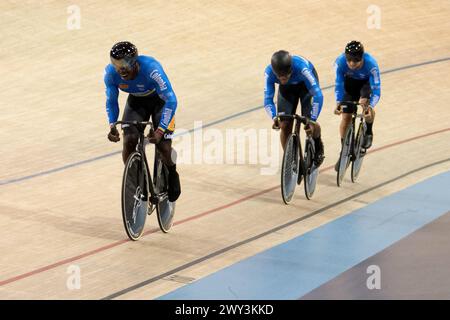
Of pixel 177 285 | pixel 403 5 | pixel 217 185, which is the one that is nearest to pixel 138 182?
pixel 177 285

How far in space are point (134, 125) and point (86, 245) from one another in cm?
77

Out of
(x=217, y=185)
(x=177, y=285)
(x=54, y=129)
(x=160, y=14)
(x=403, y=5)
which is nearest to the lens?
(x=177, y=285)

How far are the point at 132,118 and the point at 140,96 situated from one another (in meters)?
0.16

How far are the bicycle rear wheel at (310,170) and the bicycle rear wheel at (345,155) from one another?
0.36m

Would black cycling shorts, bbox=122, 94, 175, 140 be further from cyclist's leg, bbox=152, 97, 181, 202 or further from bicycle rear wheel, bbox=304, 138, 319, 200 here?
bicycle rear wheel, bbox=304, 138, 319, 200

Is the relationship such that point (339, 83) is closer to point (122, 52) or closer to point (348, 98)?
point (348, 98)

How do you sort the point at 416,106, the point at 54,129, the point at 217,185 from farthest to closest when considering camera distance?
the point at 416,106, the point at 54,129, the point at 217,185

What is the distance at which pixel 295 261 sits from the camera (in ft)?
17.9

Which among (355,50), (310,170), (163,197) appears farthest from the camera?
(355,50)

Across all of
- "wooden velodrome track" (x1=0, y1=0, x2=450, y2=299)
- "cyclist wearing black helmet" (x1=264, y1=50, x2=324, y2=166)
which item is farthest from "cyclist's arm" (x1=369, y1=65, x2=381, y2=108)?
"wooden velodrome track" (x1=0, y1=0, x2=450, y2=299)

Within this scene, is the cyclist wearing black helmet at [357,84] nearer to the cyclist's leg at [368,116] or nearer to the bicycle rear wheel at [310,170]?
the cyclist's leg at [368,116]

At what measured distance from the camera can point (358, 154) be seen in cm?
740

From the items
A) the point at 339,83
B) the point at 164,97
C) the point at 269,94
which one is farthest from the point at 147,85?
the point at 339,83

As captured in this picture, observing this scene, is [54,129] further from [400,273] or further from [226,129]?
[400,273]
